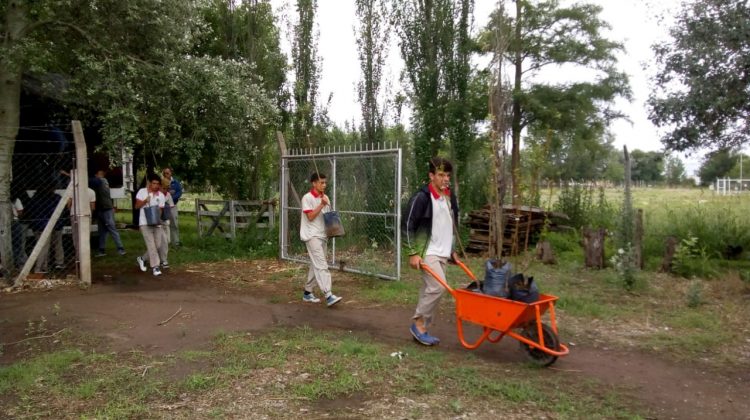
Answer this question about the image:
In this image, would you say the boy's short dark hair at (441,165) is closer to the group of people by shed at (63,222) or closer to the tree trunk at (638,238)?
the tree trunk at (638,238)

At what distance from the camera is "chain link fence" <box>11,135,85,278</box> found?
9328mm

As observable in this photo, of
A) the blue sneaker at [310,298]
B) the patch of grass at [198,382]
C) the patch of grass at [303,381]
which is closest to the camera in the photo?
the patch of grass at [303,381]

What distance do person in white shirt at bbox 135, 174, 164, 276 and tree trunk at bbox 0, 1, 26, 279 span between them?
188cm

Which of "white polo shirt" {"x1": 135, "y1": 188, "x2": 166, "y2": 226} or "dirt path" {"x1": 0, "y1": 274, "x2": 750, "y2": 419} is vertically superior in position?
"white polo shirt" {"x1": 135, "y1": 188, "x2": 166, "y2": 226}

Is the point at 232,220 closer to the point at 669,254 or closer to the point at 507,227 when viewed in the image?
the point at 507,227

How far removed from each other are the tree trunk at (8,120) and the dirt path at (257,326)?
111 cm

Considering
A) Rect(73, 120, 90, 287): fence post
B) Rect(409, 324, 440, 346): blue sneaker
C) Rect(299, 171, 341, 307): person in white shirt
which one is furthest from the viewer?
Rect(73, 120, 90, 287): fence post

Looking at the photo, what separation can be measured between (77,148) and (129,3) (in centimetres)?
227

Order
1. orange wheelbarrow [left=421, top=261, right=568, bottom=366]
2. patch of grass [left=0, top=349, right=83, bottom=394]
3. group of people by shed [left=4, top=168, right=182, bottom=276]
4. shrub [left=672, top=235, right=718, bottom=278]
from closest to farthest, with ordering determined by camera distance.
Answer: patch of grass [left=0, top=349, right=83, bottom=394]
orange wheelbarrow [left=421, top=261, right=568, bottom=366]
group of people by shed [left=4, top=168, right=182, bottom=276]
shrub [left=672, top=235, right=718, bottom=278]

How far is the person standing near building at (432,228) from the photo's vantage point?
18.5ft

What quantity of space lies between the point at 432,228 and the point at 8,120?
726cm

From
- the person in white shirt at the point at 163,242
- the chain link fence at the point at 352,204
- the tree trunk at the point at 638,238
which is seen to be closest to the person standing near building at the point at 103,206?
the person in white shirt at the point at 163,242

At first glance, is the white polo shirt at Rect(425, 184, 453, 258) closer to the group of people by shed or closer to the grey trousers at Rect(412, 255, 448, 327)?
the grey trousers at Rect(412, 255, 448, 327)

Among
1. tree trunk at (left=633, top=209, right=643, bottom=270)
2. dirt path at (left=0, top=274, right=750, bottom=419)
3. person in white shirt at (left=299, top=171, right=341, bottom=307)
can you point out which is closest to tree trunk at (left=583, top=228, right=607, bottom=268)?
tree trunk at (left=633, top=209, right=643, bottom=270)
